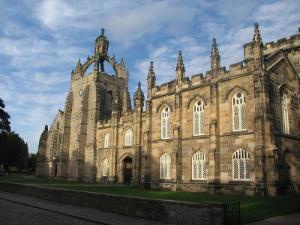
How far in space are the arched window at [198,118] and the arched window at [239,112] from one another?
339cm

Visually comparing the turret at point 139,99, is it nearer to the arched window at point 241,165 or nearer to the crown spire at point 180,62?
the crown spire at point 180,62

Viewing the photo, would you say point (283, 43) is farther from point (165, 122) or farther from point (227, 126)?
point (165, 122)

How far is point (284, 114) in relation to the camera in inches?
1082

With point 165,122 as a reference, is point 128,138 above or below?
below

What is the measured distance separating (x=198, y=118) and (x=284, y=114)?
756cm

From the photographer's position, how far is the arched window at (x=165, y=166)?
104ft

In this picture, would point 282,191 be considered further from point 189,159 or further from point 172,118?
point 172,118

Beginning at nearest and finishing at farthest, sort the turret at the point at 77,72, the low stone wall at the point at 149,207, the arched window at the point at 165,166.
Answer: the low stone wall at the point at 149,207
the arched window at the point at 165,166
the turret at the point at 77,72

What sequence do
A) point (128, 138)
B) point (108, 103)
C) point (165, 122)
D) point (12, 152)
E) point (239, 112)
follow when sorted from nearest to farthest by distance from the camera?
point (239, 112), point (165, 122), point (128, 138), point (108, 103), point (12, 152)

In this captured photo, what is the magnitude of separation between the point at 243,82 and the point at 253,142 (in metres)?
5.25

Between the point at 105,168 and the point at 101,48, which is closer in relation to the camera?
the point at 105,168

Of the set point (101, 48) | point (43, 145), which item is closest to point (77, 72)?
point (101, 48)

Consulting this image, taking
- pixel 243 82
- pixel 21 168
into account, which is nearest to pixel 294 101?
pixel 243 82

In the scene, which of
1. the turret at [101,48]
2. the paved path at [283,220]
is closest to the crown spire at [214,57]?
the paved path at [283,220]
